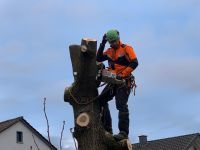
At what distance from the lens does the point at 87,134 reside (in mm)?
5438

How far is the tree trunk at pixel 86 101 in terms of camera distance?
5441 millimetres

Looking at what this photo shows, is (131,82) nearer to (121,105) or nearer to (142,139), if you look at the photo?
(121,105)

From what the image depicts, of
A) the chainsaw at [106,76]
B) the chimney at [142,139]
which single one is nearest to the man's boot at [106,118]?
the chainsaw at [106,76]

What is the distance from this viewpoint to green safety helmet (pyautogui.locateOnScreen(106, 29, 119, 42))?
617 cm

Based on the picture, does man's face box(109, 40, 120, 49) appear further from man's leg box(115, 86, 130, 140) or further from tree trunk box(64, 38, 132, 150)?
tree trunk box(64, 38, 132, 150)

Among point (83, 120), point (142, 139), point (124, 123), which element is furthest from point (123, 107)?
point (142, 139)

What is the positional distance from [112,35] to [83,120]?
1.19 m

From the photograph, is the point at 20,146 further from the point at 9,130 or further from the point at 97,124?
the point at 97,124

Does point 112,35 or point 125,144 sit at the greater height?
point 112,35

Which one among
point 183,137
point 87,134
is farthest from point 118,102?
point 183,137

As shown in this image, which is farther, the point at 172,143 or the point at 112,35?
the point at 172,143

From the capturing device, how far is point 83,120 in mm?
5477

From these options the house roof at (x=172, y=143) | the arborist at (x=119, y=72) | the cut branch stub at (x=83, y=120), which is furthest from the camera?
the house roof at (x=172, y=143)

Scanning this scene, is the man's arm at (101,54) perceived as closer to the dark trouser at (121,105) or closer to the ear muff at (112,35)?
the ear muff at (112,35)
